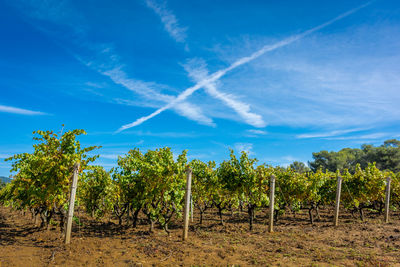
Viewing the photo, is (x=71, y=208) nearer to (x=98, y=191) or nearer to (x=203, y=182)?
(x=98, y=191)

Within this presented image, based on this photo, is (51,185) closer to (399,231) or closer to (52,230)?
(52,230)

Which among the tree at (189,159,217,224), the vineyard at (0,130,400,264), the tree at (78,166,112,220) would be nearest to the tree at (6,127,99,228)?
the vineyard at (0,130,400,264)

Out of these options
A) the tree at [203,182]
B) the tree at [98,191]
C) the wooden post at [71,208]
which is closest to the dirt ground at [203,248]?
the wooden post at [71,208]

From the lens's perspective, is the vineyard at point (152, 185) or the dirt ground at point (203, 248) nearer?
the dirt ground at point (203, 248)

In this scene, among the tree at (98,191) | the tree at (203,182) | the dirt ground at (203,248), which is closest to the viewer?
the dirt ground at (203,248)

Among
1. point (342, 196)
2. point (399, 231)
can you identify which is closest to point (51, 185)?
point (399, 231)

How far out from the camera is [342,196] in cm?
1773

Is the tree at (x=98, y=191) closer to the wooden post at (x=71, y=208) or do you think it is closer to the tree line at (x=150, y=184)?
the tree line at (x=150, y=184)

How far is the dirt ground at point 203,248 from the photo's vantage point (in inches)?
294

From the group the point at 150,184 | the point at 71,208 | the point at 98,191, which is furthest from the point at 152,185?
the point at 98,191

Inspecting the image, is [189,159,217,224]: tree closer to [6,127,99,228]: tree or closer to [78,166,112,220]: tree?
[78,166,112,220]: tree

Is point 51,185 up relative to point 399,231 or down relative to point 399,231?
up

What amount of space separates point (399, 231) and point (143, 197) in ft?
38.6

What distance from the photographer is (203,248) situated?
8.66m
